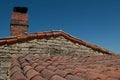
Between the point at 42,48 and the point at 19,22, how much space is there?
1.81 metres

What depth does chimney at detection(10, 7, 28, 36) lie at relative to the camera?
9488 mm

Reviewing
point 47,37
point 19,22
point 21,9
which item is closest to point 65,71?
point 47,37

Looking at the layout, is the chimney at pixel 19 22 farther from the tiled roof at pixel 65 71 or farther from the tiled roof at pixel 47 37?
the tiled roof at pixel 65 71

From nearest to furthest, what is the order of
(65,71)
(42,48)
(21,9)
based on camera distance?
(65,71) < (42,48) < (21,9)

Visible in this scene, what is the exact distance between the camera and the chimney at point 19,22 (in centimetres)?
949

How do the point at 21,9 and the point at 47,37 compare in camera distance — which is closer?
the point at 47,37

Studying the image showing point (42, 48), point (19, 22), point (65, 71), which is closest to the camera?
point (65, 71)

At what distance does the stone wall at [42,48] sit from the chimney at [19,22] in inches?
45.0

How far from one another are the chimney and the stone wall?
1144 millimetres

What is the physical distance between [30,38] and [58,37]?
1299 mm

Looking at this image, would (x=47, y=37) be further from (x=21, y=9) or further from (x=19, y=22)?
(x=21, y=9)

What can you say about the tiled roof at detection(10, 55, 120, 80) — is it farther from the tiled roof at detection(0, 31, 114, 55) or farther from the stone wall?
the tiled roof at detection(0, 31, 114, 55)

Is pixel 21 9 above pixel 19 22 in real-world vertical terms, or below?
above

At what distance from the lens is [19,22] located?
9.66 meters
